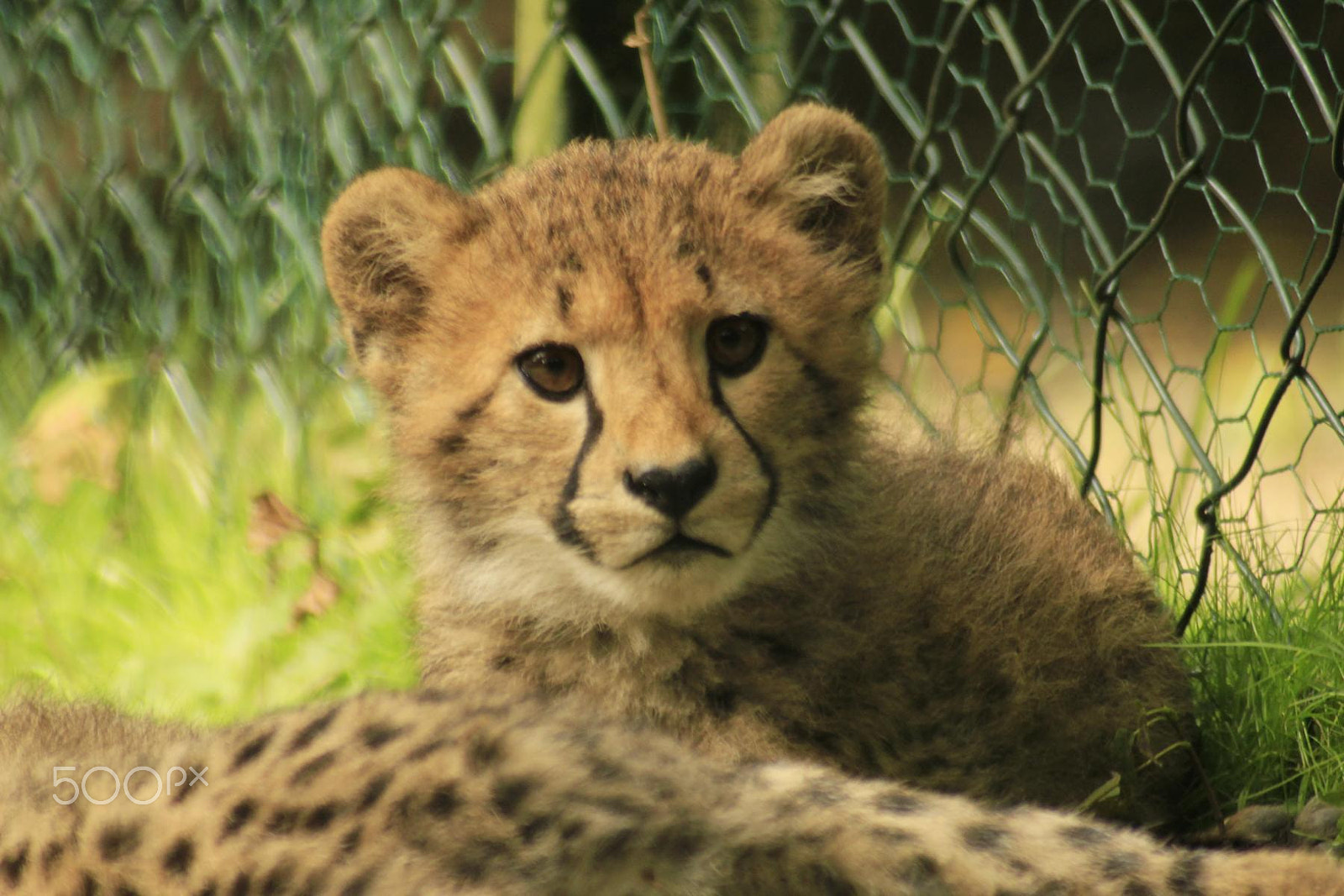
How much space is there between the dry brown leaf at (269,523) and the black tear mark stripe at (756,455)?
1.53 metres

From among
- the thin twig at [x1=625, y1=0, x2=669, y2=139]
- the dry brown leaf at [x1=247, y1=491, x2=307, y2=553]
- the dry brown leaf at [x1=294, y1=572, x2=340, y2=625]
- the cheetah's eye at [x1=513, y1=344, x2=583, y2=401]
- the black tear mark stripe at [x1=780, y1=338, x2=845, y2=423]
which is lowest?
the dry brown leaf at [x1=294, y1=572, x2=340, y2=625]

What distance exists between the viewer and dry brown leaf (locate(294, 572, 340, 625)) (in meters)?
3.24

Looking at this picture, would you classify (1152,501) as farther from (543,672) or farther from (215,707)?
(215,707)

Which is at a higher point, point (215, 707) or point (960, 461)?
point (960, 461)

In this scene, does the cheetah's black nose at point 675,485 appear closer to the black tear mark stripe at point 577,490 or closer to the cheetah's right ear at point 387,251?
the black tear mark stripe at point 577,490

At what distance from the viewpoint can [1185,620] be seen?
2.66 meters

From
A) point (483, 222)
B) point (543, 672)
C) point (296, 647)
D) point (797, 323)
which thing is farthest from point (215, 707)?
point (797, 323)

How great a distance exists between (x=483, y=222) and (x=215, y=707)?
110 centimetres

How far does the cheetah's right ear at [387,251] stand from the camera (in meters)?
2.45

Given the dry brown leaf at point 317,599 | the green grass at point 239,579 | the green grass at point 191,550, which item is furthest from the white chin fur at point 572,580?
the dry brown leaf at point 317,599

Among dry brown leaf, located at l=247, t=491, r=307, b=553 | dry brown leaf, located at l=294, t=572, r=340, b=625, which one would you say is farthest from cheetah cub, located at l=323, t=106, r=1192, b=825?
dry brown leaf, located at l=247, t=491, r=307, b=553

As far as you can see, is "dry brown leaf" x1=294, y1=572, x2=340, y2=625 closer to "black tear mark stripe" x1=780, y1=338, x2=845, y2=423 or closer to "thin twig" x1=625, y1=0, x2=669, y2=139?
"thin twig" x1=625, y1=0, x2=669, y2=139

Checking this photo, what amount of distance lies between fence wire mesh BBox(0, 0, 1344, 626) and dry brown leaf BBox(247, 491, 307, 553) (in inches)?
19.3

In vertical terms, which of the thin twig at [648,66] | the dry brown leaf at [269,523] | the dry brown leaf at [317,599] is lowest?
the dry brown leaf at [317,599]
